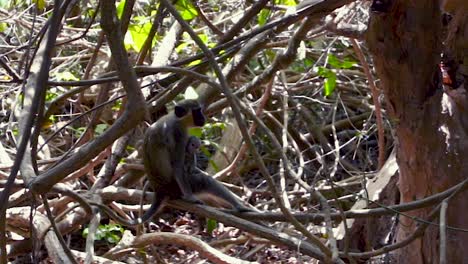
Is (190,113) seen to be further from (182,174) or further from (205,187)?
(205,187)

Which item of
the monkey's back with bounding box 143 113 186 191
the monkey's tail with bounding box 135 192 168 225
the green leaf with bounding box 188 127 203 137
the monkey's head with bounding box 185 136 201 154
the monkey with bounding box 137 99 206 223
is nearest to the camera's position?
the monkey's tail with bounding box 135 192 168 225

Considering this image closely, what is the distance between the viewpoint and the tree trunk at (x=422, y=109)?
381cm

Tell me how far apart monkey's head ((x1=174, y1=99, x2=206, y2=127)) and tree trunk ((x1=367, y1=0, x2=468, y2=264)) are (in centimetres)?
174

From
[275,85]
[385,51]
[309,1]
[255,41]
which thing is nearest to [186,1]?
[255,41]

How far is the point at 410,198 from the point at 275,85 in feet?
11.1

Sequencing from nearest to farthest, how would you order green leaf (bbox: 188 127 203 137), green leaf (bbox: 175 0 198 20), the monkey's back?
1. green leaf (bbox: 175 0 198 20)
2. the monkey's back
3. green leaf (bbox: 188 127 203 137)

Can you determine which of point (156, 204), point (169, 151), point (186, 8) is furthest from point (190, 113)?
point (186, 8)

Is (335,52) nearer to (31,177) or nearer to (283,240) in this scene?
(283,240)

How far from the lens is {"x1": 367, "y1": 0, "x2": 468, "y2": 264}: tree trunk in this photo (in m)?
3.81

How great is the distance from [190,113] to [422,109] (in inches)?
84.5

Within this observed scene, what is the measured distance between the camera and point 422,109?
409 centimetres

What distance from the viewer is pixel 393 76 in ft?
13.1

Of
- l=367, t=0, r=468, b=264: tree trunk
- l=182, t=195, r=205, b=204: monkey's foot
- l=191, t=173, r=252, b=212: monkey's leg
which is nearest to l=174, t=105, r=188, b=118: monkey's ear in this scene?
l=191, t=173, r=252, b=212: monkey's leg

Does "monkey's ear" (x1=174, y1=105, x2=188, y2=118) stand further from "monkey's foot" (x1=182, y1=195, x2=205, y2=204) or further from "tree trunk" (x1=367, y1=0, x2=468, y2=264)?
"tree trunk" (x1=367, y1=0, x2=468, y2=264)
